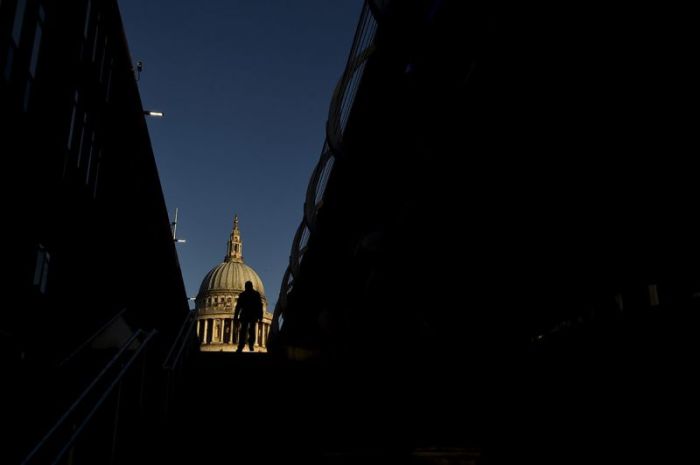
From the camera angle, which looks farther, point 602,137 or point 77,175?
point 77,175

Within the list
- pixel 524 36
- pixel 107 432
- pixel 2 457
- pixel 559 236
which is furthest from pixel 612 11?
pixel 2 457

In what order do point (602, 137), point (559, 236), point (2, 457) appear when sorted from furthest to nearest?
point (559, 236) < point (602, 137) < point (2, 457)

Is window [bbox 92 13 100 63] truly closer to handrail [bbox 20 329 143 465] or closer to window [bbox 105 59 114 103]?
window [bbox 105 59 114 103]

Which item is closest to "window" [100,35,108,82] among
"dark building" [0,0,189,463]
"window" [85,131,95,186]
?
"dark building" [0,0,189,463]

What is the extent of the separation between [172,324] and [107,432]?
71.8ft

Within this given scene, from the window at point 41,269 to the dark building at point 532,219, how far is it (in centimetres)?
430

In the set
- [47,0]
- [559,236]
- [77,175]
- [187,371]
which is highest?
[47,0]

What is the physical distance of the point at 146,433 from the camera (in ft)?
20.4

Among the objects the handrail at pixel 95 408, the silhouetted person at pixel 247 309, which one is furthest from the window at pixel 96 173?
the handrail at pixel 95 408

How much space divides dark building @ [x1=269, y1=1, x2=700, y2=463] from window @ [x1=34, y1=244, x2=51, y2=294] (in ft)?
14.1

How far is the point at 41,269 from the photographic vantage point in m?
11.4

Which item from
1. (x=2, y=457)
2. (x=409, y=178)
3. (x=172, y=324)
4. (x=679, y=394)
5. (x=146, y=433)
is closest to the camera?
(x=2, y=457)

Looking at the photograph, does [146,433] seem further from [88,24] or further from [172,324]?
[172,324]

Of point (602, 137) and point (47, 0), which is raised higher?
point (47, 0)
